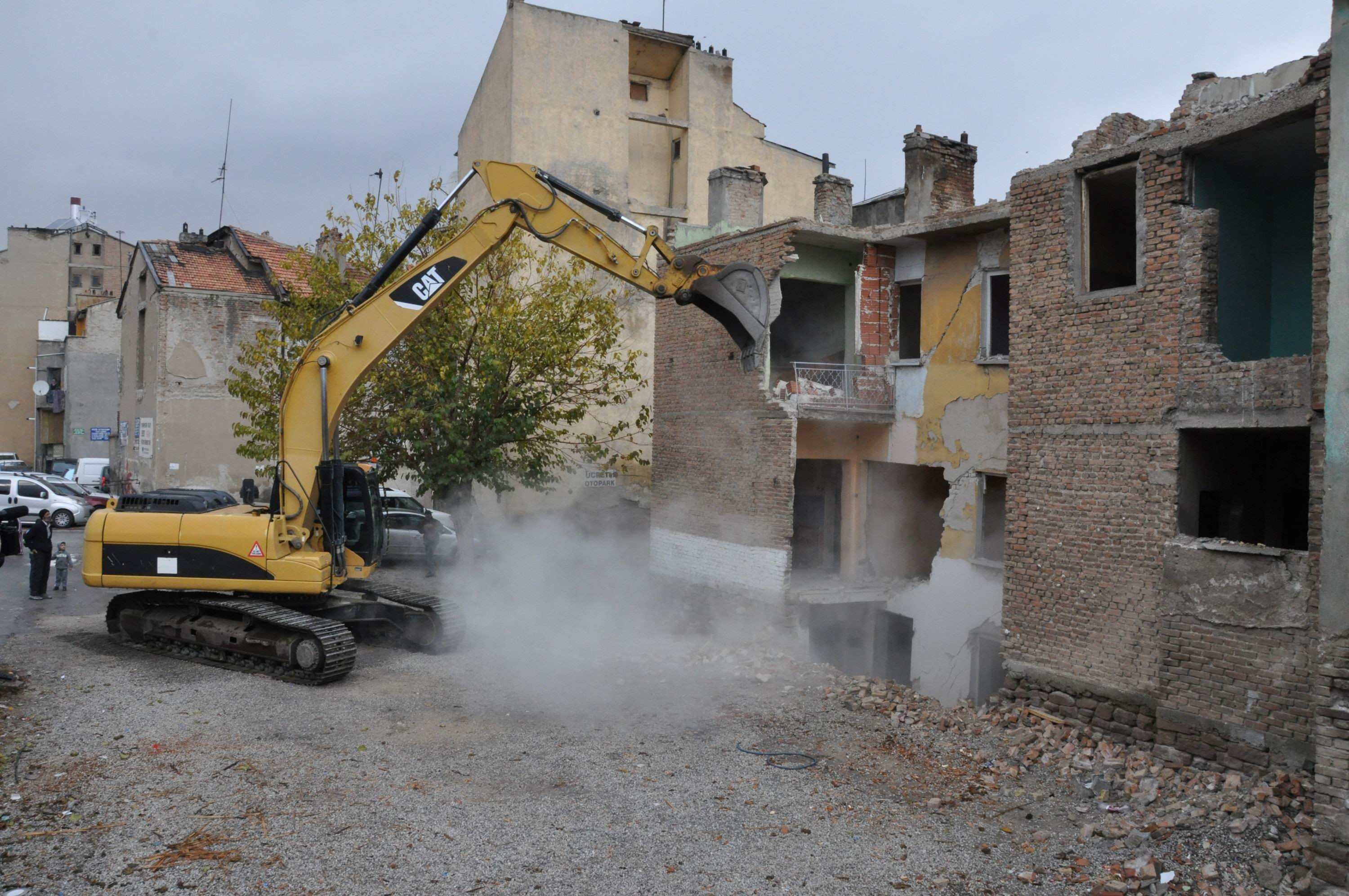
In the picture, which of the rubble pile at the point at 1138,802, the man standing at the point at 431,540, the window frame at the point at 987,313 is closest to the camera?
the rubble pile at the point at 1138,802

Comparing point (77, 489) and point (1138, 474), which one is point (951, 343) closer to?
point (1138, 474)

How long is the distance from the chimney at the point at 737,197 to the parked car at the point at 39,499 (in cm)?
1920

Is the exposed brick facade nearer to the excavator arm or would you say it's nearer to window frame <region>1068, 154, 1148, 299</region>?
the excavator arm

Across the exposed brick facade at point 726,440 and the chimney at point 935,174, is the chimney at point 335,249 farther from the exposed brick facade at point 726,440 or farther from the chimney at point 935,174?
the chimney at point 935,174

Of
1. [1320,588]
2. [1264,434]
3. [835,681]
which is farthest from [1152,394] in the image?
[835,681]

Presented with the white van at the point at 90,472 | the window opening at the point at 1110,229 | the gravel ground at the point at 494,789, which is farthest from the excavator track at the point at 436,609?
the white van at the point at 90,472

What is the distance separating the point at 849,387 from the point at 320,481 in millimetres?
7725

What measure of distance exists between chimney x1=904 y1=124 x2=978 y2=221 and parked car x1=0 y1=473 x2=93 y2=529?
22655 mm

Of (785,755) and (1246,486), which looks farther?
(1246,486)

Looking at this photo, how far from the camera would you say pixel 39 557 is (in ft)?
48.8

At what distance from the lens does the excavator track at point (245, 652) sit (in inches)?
404

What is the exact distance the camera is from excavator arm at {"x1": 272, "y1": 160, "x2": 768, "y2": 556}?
10.7m

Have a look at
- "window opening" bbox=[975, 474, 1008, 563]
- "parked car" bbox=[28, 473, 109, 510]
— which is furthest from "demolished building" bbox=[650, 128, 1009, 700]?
"parked car" bbox=[28, 473, 109, 510]

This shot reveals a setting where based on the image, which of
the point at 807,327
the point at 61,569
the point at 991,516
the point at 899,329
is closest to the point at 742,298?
the point at 899,329
